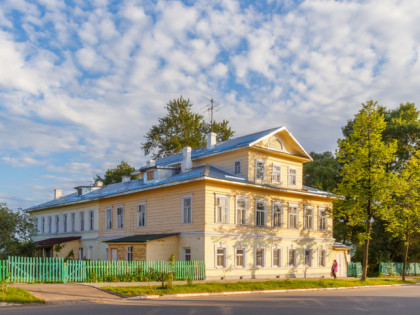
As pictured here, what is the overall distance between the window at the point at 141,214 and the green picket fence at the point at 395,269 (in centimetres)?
2508

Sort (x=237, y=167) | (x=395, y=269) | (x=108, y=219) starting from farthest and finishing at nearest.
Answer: (x=395, y=269), (x=108, y=219), (x=237, y=167)

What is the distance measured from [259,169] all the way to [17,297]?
21686 millimetres

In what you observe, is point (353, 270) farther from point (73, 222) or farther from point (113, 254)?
point (73, 222)

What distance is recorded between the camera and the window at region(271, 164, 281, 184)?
36.9 m

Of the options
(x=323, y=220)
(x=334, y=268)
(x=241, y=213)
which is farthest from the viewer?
(x=323, y=220)

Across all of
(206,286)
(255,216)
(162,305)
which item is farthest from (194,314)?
(255,216)

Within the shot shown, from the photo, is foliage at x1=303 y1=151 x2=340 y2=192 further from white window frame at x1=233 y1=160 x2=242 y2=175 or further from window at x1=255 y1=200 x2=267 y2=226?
white window frame at x1=233 y1=160 x2=242 y2=175

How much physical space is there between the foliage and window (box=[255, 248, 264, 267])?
837 inches

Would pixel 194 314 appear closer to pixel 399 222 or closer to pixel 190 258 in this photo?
pixel 190 258

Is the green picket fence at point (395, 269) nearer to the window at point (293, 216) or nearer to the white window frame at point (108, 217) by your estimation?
the window at point (293, 216)

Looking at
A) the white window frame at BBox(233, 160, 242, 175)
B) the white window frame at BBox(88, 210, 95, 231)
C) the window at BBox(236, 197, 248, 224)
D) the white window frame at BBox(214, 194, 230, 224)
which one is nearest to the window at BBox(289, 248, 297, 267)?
the window at BBox(236, 197, 248, 224)

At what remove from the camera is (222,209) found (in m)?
32.7

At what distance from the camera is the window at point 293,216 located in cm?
3806

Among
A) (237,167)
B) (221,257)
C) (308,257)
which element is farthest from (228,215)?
(308,257)
